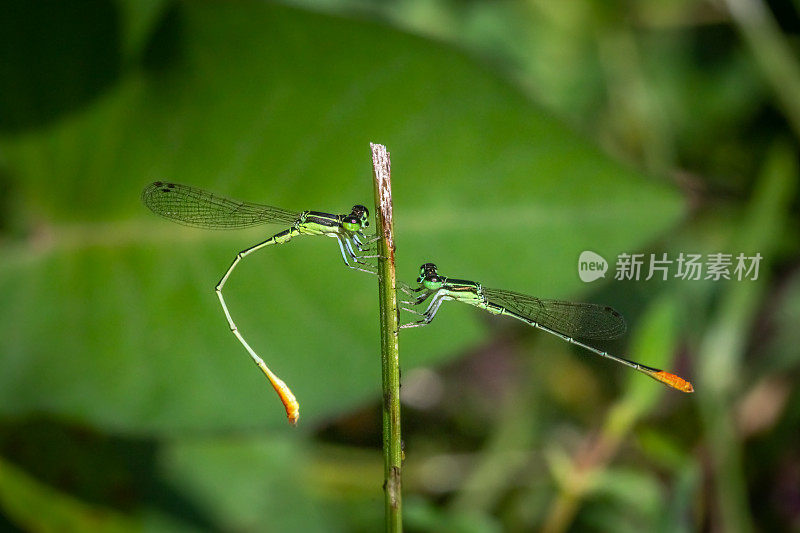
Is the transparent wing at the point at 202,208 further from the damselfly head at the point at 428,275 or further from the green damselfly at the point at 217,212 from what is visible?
the damselfly head at the point at 428,275

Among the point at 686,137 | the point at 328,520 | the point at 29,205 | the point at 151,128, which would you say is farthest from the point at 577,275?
the point at 686,137

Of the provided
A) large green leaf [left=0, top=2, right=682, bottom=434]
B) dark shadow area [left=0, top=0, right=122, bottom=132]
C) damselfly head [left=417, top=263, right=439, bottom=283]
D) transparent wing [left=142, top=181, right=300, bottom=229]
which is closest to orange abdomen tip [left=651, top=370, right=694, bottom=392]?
large green leaf [left=0, top=2, right=682, bottom=434]

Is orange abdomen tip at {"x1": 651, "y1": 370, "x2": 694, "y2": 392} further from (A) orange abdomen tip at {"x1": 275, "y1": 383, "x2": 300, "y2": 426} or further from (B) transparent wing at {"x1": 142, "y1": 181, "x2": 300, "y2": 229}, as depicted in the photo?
(B) transparent wing at {"x1": 142, "y1": 181, "x2": 300, "y2": 229}

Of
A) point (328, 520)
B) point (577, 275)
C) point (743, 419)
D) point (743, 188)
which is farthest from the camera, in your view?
point (743, 188)

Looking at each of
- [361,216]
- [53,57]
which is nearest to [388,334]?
[361,216]

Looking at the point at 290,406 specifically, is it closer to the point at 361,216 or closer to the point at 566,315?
the point at 361,216

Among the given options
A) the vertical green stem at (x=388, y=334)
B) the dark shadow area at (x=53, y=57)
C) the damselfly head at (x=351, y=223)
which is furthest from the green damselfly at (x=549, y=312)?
the dark shadow area at (x=53, y=57)

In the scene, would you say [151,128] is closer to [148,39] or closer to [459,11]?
[148,39]
